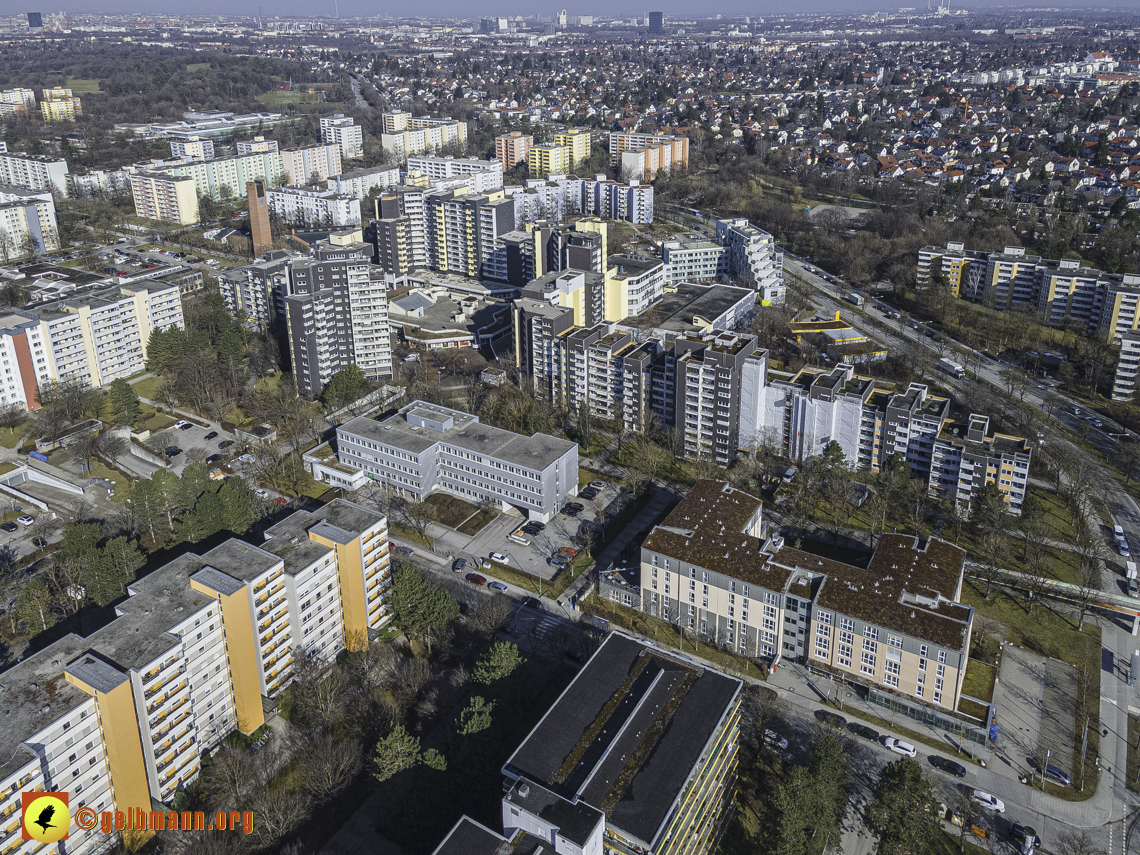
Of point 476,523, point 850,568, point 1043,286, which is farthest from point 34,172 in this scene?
point 1043,286

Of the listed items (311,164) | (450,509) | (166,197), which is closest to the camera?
(450,509)

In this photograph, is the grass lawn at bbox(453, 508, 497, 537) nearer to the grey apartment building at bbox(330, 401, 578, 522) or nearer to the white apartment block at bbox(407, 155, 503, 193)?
the grey apartment building at bbox(330, 401, 578, 522)

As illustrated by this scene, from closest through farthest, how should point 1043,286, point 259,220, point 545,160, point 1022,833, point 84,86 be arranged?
1. point 1022,833
2. point 1043,286
3. point 259,220
4. point 545,160
5. point 84,86

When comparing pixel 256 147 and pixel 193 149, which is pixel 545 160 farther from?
pixel 193 149

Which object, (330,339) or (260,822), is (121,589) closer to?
(260,822)

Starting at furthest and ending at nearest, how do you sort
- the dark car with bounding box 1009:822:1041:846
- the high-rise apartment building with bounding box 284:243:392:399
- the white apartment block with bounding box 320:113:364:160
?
the white apartment block with bounding box 320:113:364:160 < the high-rise apartment building with bounding box 284:243:392:399 < the dark car with bounding box 1009:822:1041:846

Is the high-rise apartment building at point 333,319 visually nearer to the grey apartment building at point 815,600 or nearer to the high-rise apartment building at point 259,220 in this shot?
the grey apartment building at point 815,600

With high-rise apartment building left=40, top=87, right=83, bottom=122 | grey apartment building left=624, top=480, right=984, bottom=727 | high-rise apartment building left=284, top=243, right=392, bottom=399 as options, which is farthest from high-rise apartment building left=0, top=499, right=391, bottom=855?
high-rise apartment building left=40, top=87, right=83, bottom=122

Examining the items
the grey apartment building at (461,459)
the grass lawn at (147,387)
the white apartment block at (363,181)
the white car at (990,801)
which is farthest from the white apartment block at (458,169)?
the white car at (990,801)
